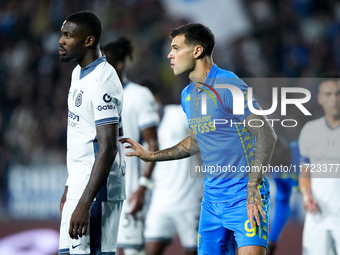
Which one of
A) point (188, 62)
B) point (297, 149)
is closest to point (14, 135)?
point (297, 149)

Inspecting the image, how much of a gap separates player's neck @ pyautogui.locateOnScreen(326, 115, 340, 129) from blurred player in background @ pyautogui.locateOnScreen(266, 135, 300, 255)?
0.58 metres

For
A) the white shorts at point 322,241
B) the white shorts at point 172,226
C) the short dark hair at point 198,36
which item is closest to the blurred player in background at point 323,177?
the white shorts at point 322,241

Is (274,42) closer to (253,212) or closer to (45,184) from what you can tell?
(45,184)

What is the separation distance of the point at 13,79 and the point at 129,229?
700 centimetres

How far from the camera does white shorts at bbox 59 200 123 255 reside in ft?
9.59

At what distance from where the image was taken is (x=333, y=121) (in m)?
4.68

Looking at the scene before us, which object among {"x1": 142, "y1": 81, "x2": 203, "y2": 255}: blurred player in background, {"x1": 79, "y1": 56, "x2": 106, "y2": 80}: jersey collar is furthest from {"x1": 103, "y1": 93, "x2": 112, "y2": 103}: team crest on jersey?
{"x1": 142, "y1": 81, "x2": 203, "y2": 255}: blurred player in background

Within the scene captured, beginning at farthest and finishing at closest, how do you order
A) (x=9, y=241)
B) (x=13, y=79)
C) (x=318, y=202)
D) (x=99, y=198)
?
(x=13, y=79) → (x=9, y=241) → (x=318, y=202) → (x=99, y=198)

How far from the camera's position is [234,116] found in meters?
3.14

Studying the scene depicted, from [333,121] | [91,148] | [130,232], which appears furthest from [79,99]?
[333,121]

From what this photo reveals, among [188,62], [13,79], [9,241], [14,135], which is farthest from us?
[13,79]

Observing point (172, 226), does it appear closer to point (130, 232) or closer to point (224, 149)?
point (130, 232)

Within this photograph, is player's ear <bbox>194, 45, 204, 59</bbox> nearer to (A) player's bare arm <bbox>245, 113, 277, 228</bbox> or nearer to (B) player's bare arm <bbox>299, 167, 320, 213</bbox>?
(A) player's bare arm <bbox>245, 113, 277, 228</bbox>

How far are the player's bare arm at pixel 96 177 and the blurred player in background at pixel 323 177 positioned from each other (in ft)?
7.69
